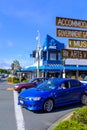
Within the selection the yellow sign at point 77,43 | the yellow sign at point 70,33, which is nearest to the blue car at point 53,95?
the yellow sign at point 77,43

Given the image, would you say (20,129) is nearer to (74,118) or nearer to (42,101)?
(74,118)

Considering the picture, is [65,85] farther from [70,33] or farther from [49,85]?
[70,33]

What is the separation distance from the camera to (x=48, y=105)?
499 inches

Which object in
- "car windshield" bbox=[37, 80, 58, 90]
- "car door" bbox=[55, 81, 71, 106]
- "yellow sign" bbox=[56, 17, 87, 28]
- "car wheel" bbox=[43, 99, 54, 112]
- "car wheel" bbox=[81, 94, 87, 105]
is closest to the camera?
"yellow sign" bbox=[56, 17, 87, 28]

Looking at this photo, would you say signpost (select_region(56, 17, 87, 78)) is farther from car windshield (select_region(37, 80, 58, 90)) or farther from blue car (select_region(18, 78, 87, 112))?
car windshield (select_region(37, 80, 58, 90))

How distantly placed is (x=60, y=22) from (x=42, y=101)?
4.41 meters

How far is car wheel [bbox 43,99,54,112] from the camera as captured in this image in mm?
12529

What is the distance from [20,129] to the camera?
9.02m

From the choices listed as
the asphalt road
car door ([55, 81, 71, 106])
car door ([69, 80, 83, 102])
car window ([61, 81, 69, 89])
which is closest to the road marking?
the asphalt road

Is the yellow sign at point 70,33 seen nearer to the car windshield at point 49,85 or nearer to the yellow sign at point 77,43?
the yellow sign at point 77,43

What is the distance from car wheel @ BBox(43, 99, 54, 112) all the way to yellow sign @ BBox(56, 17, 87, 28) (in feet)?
14.6

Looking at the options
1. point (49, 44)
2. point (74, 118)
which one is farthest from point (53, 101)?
Answer: point (49, 44)

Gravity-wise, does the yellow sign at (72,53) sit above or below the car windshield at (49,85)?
above

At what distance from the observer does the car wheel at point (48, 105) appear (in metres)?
12.5
